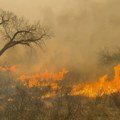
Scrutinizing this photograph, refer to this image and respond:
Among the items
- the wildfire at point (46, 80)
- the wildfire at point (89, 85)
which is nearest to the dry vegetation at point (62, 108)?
the wildfire at point (89, 85)

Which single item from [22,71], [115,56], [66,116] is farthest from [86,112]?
[22,71]

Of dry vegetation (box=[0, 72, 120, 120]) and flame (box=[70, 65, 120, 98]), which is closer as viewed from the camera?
dry vegetation (box=[0, 72, 120, 120])

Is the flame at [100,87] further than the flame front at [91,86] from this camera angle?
No

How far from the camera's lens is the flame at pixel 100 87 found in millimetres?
32906

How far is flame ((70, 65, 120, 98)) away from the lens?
108ft

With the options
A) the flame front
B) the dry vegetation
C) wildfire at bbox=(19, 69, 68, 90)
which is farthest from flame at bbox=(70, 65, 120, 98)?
wildfire at bbox=(19, 69, 68, 90)

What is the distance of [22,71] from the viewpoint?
171 ft

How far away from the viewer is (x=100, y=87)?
36406 millimetres

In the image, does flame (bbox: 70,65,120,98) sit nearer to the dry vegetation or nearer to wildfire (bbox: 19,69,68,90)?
the dry vegetation

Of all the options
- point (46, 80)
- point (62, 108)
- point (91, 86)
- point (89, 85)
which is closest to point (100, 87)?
point (91, 86)

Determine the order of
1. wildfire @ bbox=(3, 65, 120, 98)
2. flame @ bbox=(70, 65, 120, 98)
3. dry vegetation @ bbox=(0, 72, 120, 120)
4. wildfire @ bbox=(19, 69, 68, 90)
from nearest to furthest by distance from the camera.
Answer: dry vegetation @ bbox=(0, 72, 120, 120), flame @ bbox=(70, 65, 120, 98), wildfire @ bbox=(3, 65, 120, 98), wildfire @ bbox=(19, 69, 68, 90)

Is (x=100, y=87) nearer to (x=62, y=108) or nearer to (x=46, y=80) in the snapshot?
(x=46, y=80)

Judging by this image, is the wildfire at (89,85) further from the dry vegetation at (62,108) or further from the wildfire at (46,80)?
the dry vegetation at (62,108)

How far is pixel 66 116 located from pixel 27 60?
34.1 m
